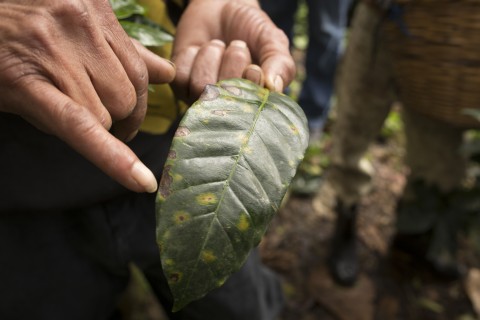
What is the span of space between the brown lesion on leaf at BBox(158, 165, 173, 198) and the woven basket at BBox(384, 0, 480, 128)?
0.76m

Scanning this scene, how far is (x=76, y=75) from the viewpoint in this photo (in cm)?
52

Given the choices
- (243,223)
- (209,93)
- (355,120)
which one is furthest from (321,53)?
(243,223)

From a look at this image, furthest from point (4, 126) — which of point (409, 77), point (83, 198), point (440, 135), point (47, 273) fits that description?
point (440, 135)

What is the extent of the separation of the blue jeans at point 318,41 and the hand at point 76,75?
153 centimetres

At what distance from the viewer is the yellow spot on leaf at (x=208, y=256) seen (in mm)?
477

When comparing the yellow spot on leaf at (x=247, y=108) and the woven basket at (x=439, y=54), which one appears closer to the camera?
the yellow spot on leaf at (x=247, y=108)

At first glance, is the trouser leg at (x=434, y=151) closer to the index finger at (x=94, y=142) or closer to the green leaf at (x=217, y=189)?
the green leaf at (x=217, y=189)

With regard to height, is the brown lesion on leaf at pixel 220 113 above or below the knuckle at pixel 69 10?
below

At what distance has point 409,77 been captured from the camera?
117 centimetres

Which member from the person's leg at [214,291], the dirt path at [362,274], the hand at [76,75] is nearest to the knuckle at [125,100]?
the hand at [76,75]

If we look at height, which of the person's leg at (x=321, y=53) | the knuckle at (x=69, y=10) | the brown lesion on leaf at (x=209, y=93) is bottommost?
the person's leg at (x=321, y=53)

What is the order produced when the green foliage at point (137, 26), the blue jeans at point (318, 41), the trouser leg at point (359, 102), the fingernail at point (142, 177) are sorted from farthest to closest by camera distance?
the blue jeans at point (318, 41)
the trouser leg at point (359, 102)
the green foliage at point (137, 26)
the fingernail at point (142, 177)

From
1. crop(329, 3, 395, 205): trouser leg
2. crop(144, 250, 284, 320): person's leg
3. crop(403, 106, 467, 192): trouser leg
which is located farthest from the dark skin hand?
crop(403, 106, 467, 192): trouser leg

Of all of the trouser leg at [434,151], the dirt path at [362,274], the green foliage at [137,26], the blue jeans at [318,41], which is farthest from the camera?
the blue jeans at [318,41]
